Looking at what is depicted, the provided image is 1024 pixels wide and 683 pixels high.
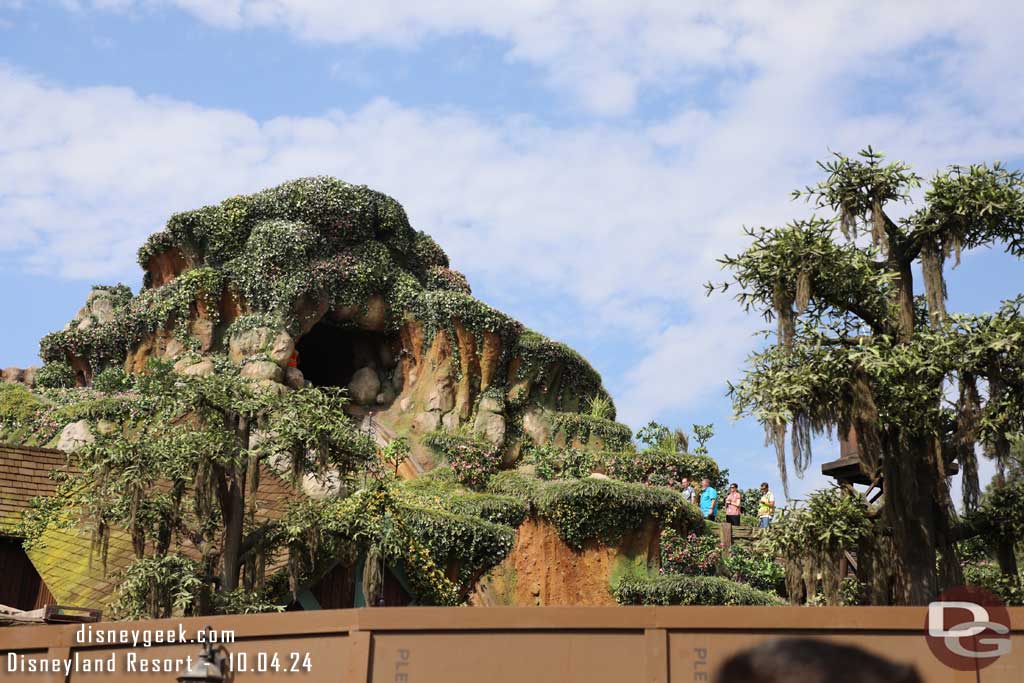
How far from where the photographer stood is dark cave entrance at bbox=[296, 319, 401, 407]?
36844 millimetres

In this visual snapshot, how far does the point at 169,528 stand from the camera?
520 inches

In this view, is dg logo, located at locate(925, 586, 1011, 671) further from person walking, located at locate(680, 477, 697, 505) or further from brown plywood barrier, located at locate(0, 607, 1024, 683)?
person walking, located at locate(680, 477, 697, 505)

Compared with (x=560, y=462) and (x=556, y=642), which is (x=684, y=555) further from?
(x=556, y=642)

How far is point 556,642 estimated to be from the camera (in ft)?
27.1

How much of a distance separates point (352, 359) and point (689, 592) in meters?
20.0

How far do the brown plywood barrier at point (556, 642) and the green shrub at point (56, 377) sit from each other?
32.4 meters

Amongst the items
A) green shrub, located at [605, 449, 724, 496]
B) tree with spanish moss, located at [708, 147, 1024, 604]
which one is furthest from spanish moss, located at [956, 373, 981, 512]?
green shrub, located at [605, 449, 724, 496]

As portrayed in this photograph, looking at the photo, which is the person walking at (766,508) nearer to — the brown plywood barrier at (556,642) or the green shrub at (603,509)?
the green shrub at (603,509)

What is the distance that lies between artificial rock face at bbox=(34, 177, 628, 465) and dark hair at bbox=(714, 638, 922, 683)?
26.1 meters

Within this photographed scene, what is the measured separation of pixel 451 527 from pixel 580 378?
19.3 meters

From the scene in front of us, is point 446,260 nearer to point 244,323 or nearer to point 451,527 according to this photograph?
point 244,323

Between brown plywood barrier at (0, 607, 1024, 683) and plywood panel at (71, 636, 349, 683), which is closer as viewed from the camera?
brown plywood barrier at (0, 607, 1024, 683)

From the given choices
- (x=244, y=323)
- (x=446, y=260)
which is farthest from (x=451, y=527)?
(x=446, y=260)

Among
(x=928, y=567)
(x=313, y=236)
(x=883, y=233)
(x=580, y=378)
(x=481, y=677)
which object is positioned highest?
(x=313, y=236)
